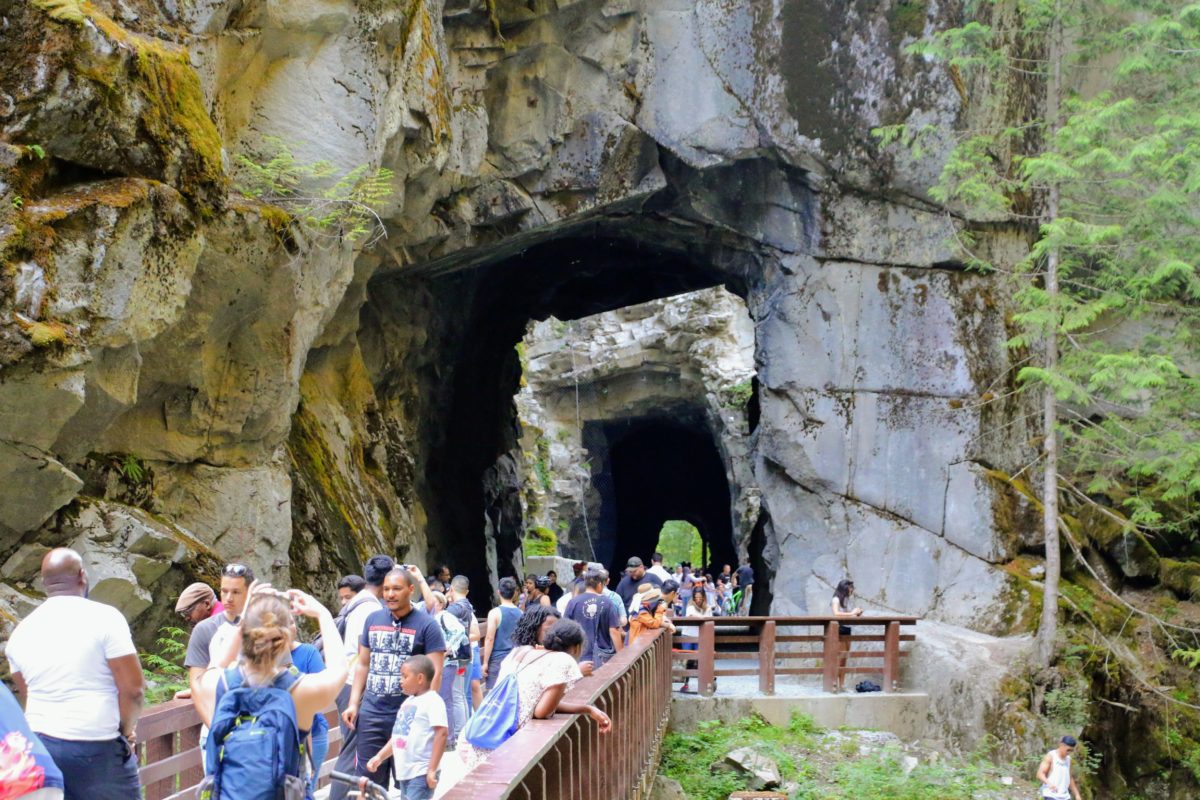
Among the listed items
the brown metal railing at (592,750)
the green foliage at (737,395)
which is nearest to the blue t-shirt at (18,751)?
the brown metal railing at (592,750)

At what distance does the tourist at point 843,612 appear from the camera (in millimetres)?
13777

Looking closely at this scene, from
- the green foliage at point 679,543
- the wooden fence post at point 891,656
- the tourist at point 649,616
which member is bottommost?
the green foliage at point 679,543

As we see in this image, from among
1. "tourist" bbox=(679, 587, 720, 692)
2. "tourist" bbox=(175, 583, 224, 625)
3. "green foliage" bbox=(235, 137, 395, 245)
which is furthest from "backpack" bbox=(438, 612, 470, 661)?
"green foliage" bbox=(235, 137, 395, 245)

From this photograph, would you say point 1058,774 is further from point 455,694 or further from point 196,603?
point 196,603

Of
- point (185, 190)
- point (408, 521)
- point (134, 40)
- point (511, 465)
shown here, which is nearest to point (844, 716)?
point (408, 521)

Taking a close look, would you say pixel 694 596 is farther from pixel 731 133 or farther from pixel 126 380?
pixel 126 380

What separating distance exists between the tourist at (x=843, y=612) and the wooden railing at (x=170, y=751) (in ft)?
30.8

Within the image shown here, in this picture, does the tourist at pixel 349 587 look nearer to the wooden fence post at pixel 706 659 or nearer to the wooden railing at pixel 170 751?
the wooden railing at pixel 170 751

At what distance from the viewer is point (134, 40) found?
9.47 m

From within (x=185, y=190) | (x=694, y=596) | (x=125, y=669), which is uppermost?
(x=185, y=190)

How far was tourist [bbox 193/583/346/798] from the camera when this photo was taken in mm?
3699

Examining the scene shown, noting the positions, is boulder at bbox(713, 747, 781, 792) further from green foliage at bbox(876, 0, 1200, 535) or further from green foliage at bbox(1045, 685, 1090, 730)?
green foliage at bbox(876, 0, 1200, 535)

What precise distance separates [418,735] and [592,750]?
888mm

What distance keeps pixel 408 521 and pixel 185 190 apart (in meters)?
9.40
